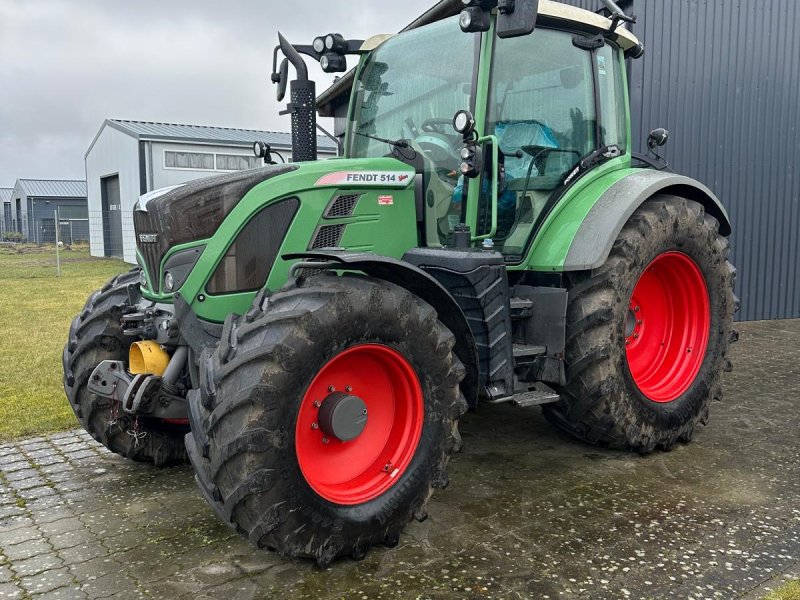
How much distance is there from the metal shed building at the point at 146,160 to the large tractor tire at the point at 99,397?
1595 centimetres

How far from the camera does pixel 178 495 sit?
147 inches

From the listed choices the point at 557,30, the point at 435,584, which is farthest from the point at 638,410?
the point at 557,30

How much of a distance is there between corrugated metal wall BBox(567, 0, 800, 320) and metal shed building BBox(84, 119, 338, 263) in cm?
1202

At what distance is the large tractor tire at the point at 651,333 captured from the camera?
154 inches

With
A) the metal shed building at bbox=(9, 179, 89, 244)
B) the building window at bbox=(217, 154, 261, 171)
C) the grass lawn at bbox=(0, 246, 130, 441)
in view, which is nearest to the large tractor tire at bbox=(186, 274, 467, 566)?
the grass lawn at bbox=(0, 246, 130, 441)

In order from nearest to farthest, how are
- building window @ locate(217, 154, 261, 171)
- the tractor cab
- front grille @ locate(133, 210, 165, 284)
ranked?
1. front grille @ locate(133, 210, 165, 284)
2. the tractor cab
3. building window @ locate(217, 154, 261, 171)

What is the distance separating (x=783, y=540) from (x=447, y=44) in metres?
2.97

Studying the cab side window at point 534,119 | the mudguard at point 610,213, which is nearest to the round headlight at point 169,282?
the cab side window at point 534,119

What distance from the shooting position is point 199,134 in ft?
72.6

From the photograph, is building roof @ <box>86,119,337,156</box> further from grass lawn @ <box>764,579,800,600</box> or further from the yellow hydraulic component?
grass lawn @ <box>764,579,800,600</box>

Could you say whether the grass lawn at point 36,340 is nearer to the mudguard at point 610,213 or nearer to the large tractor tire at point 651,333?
the large tractor tire at point 651,333

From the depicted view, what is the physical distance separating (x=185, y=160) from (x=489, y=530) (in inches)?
780

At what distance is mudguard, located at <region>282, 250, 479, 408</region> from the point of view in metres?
2.96

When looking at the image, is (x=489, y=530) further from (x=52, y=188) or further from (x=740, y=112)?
(x=52, y=188)
